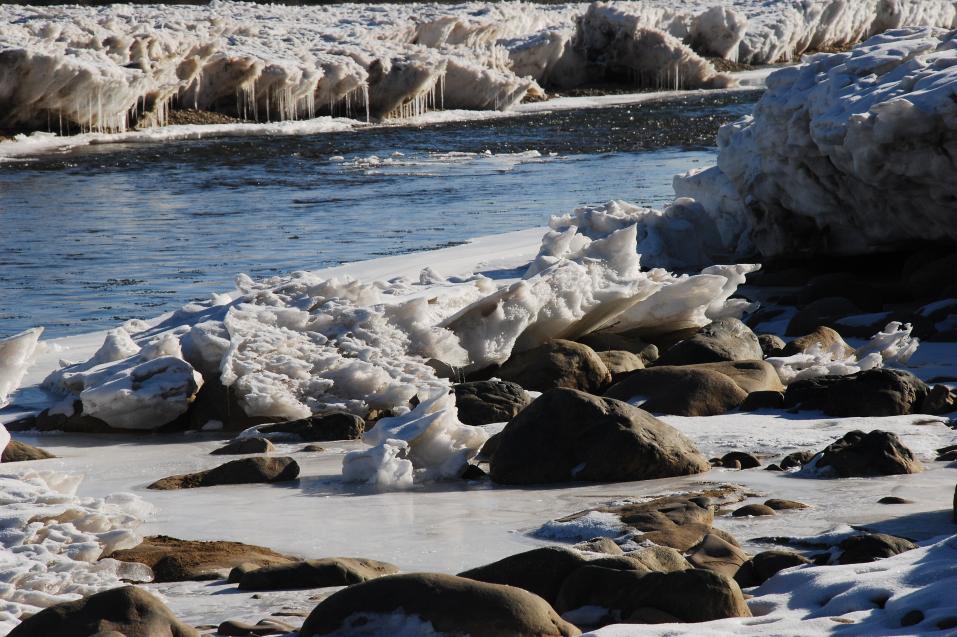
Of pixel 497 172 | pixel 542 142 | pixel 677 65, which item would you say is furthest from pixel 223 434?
pixel 677 65

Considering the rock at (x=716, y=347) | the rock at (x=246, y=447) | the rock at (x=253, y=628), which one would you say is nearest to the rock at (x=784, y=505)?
Answer: the rock at (x=253, y=628)

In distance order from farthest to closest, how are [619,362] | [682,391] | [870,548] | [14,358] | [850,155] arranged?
[850,155] → [619,362] → [682,391] → [14,358] → [870,548]

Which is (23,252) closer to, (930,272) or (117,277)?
(117,277)

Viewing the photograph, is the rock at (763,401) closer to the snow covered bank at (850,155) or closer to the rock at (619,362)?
the rock at (619,362)

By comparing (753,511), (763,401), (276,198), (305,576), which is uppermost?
(305,576)

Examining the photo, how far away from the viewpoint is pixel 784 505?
16.1ft

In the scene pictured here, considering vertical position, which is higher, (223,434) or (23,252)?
(223,434)

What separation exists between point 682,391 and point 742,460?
128 centimetres

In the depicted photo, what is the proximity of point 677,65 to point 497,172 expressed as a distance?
69.0ft

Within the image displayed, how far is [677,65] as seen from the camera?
A: 42219 millimetres

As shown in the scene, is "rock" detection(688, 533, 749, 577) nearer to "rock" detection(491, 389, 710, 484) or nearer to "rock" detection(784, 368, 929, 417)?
"rock" detection(491, 389, 710, 484)

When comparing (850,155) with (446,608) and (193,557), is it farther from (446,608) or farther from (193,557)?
(446,608)

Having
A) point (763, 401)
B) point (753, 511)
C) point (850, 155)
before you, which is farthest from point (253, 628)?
point (850, 155)

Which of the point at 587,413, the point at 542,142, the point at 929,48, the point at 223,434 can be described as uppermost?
the point at 929,48
